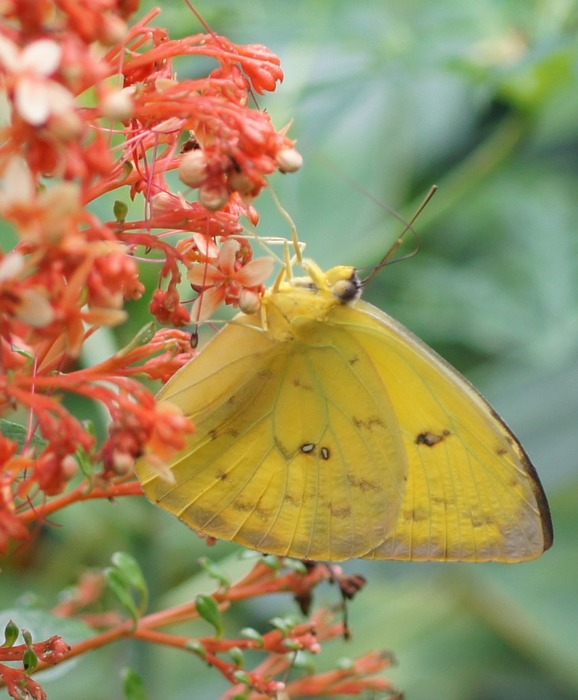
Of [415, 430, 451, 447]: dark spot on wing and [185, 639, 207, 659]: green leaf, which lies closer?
[185, 639, 207, 659]: green leaf

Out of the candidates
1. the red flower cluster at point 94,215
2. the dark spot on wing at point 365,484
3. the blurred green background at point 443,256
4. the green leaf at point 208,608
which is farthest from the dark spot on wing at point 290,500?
the blurred green background at point 443,256

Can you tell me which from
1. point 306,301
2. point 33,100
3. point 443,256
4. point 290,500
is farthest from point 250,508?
point 443,256

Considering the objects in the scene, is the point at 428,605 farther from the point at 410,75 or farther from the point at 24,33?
the point at 24,33

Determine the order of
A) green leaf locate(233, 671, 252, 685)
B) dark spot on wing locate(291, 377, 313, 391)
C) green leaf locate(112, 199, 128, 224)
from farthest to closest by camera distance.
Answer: dark spot on wing locate(291, 377, 313, 391) → green leaf locate(233, 671, 252, 685) → green leaf locate(112, 199, 128, 224)

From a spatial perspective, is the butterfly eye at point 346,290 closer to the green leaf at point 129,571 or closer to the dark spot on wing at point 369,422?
the dark spot on wing at point 369,422

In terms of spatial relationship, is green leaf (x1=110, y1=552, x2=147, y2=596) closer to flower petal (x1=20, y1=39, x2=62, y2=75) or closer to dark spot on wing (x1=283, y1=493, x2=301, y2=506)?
dark spot on wing (x1=283, y1=493, x2=301, y2=506)

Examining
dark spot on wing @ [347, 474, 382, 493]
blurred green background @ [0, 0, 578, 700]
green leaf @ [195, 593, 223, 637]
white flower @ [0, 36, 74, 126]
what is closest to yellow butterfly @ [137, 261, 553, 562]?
dark spot on wing @ [347, 474, 382, 493]
